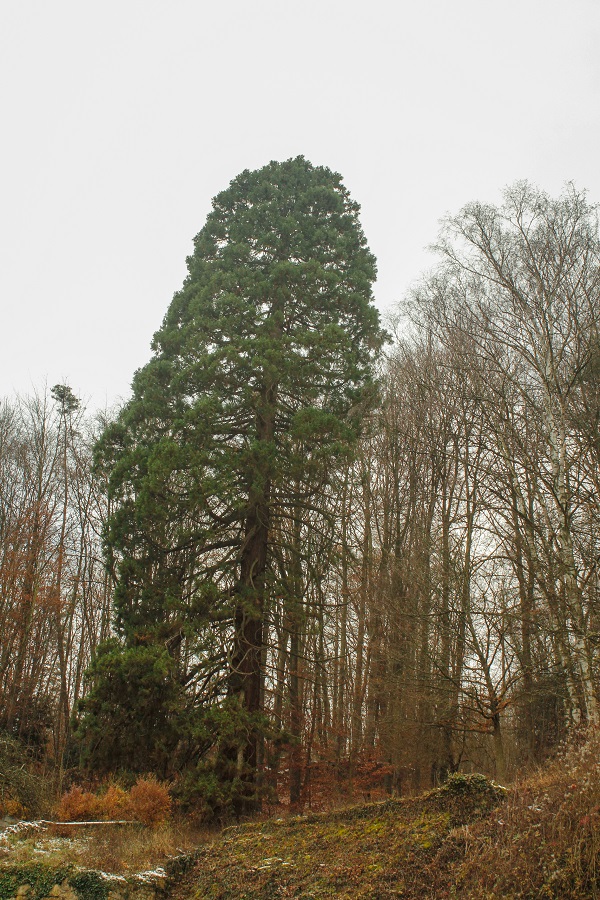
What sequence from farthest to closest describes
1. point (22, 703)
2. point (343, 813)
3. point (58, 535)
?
point (58, 535) < point (22, 703) < point (343, 813)

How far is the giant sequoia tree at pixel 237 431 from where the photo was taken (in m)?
11.4

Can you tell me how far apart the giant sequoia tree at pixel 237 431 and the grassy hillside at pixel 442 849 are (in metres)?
3.87

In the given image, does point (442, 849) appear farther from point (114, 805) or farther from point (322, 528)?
point (322, 528)

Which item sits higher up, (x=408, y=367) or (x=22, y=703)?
(x=408, y=367)

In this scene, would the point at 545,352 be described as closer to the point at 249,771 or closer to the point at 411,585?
the point at 411,585

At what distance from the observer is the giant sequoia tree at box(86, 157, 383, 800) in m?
11.4

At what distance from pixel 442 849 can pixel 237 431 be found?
8.81 meters

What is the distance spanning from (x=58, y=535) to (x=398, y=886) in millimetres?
17715

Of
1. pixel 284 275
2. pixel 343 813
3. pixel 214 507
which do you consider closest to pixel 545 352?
pixel 284 275

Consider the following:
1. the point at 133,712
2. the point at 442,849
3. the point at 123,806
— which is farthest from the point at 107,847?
the point at 442,849

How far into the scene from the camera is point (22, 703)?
16.8 m

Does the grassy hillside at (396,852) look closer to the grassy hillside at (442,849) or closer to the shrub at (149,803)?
the grassy hillside at (442,849)

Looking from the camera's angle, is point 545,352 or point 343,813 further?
point 545,352

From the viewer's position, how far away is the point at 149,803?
9305 mm
